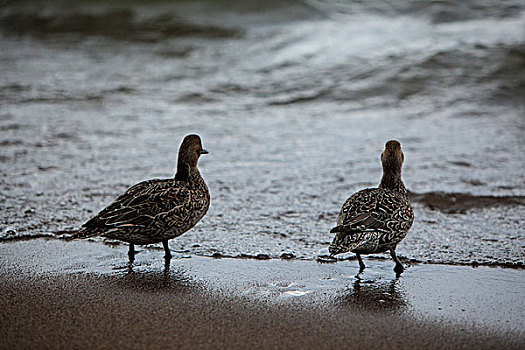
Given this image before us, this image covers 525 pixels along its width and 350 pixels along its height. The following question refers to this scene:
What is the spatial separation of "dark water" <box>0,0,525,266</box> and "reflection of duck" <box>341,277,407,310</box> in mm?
788

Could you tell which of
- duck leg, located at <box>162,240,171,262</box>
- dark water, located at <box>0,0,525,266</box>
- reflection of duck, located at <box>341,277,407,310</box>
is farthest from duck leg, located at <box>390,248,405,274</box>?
duck leg, located at <box>162,240,171,262</box>

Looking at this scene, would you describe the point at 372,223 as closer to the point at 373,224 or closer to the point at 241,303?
the point at 373,224

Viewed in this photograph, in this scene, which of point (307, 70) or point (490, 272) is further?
point (307, 70)

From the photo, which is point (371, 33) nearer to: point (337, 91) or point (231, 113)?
point (337, 91)

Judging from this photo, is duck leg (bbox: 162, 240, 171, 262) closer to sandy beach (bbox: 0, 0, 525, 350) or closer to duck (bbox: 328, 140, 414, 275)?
sandy beach (bbox: 0, 0, 525, 350)

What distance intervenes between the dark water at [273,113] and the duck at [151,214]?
53 cm

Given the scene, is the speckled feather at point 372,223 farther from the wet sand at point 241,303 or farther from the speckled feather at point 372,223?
the wet sand at point 241,303

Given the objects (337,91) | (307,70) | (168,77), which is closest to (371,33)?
(307,70)

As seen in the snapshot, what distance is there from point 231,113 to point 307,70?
141 inches

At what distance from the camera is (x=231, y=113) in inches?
A: 474

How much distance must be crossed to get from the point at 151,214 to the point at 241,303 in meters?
1.12

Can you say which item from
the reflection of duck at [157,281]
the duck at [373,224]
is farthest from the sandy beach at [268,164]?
the duck at [373,224]

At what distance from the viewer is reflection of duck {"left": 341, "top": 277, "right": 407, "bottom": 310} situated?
4691 millimetres

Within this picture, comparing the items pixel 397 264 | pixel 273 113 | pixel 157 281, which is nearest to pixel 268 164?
pixel 273 113
